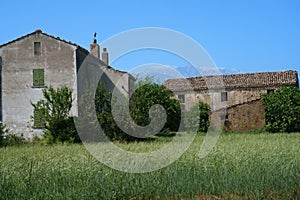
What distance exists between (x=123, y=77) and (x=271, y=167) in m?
23.6

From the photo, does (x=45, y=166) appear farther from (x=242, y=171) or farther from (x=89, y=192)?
(x=242, y=171)

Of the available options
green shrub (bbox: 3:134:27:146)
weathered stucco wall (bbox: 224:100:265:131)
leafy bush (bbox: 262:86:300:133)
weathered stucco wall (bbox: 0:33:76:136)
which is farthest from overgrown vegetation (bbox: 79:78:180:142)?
leafy bush (bbox: 262:86:300:133)

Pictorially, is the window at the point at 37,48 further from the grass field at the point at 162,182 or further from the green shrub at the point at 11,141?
the grass field at the point at 162,182

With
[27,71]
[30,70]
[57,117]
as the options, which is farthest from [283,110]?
[27,71]

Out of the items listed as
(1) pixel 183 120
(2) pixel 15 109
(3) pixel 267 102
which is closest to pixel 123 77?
(1) pixel 183 120

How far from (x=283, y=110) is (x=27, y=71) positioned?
18.9 meters

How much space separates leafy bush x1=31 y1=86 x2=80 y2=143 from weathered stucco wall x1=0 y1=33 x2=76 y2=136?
413 cm

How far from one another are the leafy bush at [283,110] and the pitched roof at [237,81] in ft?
24.4

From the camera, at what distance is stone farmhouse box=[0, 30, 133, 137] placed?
27016 mm

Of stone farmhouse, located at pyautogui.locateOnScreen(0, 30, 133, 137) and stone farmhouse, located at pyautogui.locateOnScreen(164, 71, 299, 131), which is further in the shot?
stone farmhouse, located at pyautogui.locateOnScreen(164, 71, 299, 131)

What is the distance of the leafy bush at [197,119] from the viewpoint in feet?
113

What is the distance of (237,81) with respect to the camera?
44.0 m

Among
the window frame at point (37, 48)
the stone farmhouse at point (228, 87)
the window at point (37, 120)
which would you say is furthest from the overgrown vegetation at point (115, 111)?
the stone farmhouse at point (228, 87)

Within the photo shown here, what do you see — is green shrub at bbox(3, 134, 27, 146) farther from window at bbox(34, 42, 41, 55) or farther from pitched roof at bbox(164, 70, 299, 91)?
pitched roof at bbox(164, 70, 299, 91)
